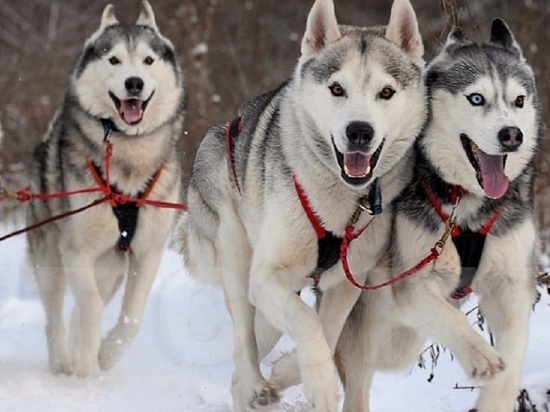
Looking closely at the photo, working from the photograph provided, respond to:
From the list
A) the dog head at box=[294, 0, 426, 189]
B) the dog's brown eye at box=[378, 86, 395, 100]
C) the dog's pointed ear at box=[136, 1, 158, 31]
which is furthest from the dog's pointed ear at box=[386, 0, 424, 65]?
the dog's pointed ear at box=[136, 1, 158, 31]

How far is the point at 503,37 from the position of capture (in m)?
4.09

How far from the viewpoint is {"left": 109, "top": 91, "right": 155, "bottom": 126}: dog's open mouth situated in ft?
18.5

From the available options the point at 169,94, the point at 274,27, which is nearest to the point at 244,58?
the point at 274,27

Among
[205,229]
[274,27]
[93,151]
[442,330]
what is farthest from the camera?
[274,27]

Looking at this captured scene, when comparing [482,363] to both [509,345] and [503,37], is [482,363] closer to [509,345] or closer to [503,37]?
[509,345]

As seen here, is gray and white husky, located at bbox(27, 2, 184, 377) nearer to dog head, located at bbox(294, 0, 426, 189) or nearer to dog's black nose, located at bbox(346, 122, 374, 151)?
dog head, located at bbox(294, 0, 426, 189)

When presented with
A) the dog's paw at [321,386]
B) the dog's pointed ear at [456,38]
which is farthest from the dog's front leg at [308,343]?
the dog's pointed ear at [456,38]

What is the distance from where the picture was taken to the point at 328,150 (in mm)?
3863

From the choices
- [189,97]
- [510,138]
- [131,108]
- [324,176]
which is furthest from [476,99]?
[189,97]

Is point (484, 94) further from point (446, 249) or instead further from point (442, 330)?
point (442, 330)

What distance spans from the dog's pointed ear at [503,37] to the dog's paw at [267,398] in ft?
4.93

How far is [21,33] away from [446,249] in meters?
12.4

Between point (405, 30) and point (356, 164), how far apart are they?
0.58 meters

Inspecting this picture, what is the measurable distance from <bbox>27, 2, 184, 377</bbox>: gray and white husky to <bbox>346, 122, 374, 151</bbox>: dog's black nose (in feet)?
7.01
